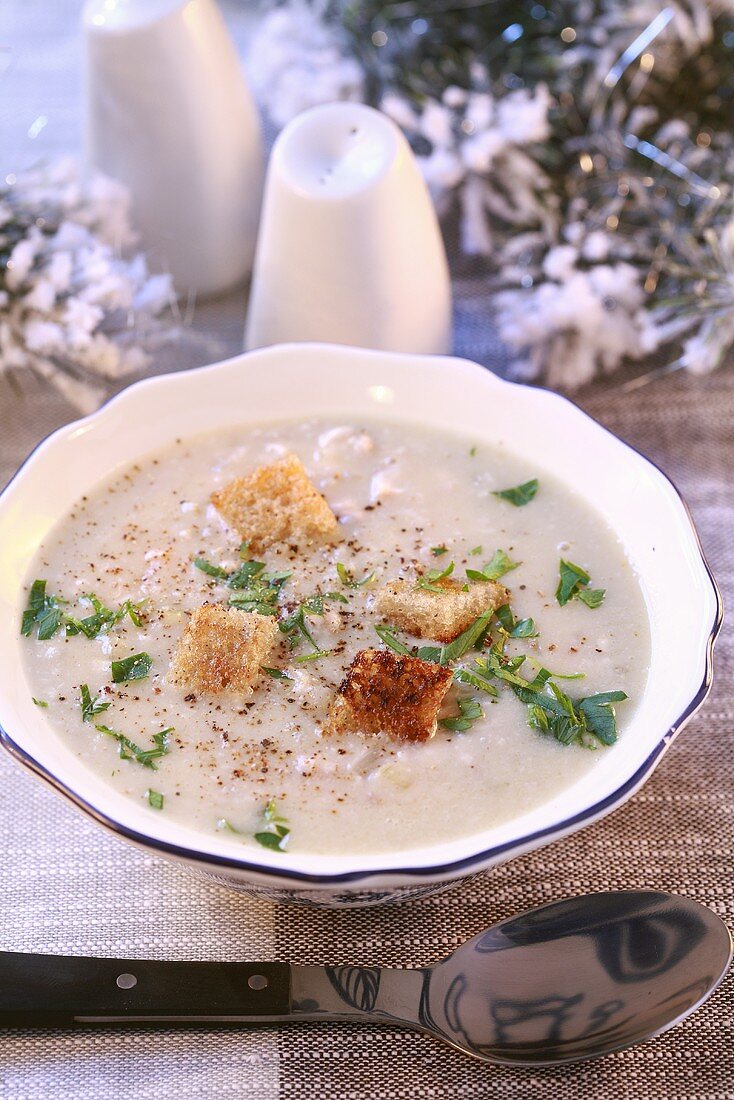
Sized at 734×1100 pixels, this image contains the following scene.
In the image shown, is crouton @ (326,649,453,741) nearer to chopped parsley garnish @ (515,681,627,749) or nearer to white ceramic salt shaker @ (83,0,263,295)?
chopped parsley garnish @ (515,681,627,749)

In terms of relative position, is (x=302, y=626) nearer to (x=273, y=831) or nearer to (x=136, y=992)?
(x=273, y=831)

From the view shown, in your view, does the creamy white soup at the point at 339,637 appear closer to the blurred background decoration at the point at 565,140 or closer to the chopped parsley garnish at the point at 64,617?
the chopped parsley garnish at the point at 64,617

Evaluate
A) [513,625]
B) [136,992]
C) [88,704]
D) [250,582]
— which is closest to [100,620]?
[88,704]

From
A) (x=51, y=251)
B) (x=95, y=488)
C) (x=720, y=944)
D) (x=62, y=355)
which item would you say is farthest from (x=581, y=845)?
(x=51, y=251)

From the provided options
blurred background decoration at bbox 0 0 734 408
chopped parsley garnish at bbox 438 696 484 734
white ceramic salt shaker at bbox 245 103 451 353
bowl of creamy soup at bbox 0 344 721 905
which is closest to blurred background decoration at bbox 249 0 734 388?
blurred background decoration at bbox 0 0 734 408

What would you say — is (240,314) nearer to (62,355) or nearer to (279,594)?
(62,355)

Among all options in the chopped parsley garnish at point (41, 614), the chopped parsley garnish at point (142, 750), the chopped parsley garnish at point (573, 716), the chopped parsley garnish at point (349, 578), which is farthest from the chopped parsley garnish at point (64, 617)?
the chopped parsley garnish at point (573, 716)
